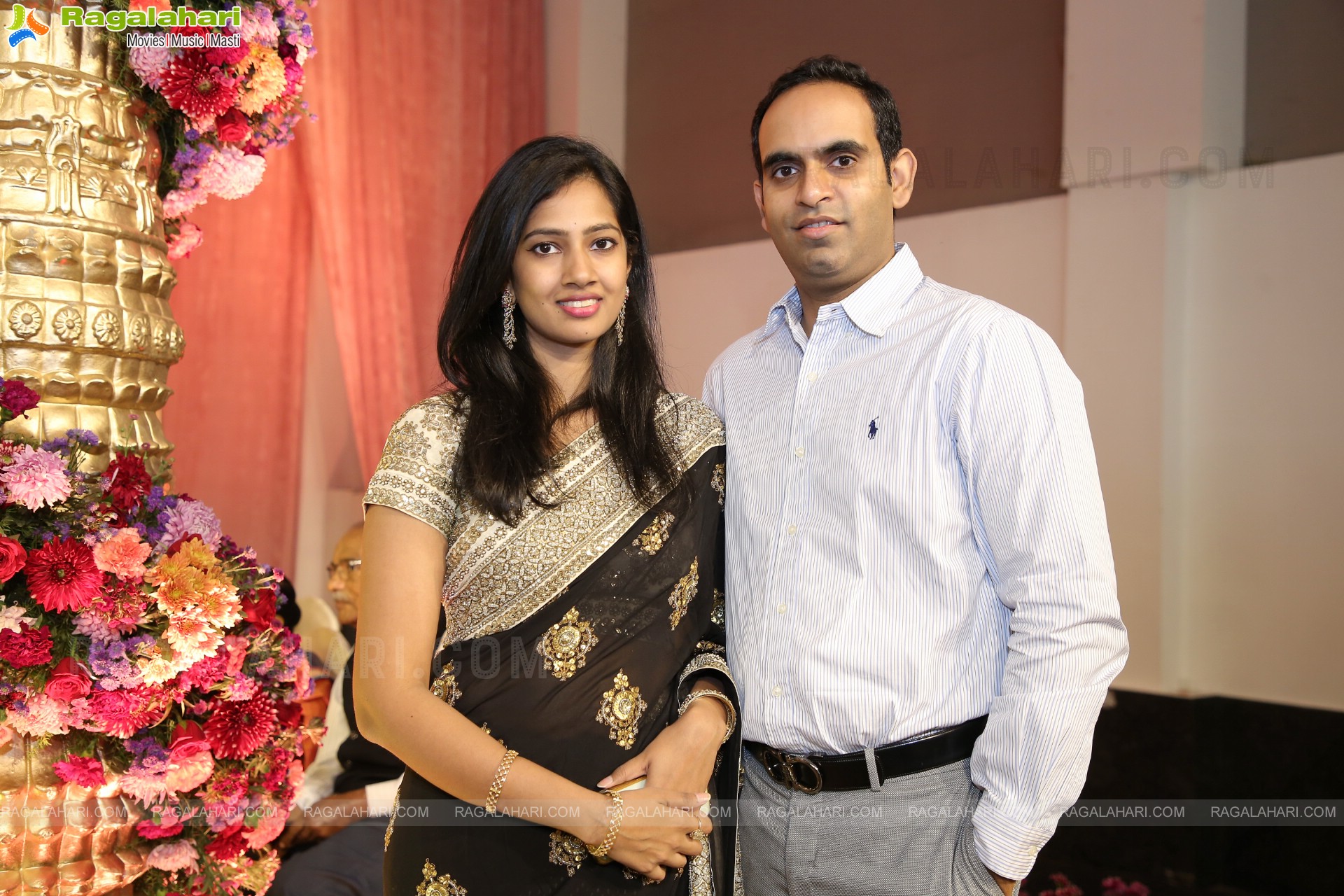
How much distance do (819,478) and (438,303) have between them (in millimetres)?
3423

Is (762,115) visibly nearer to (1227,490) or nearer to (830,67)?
(830,67)

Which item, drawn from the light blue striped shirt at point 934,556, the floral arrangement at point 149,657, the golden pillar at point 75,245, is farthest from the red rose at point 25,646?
the light blue striped shirt at point 934,556

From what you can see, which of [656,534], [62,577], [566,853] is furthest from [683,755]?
[62,577]

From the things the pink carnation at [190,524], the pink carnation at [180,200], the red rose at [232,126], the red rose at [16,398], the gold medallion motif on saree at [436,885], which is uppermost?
the red rose at [232,126]

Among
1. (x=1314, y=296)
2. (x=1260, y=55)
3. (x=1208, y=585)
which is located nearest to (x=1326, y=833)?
(x=1208, y=585)

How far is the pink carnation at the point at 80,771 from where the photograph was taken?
142 cm

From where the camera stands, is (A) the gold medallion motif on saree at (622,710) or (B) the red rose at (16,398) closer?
(B) the red rose at (16,398)

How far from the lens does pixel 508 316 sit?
1.69m

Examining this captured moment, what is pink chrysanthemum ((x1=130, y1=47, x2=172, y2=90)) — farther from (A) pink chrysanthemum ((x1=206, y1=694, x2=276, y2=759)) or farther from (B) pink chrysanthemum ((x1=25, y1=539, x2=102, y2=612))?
(A) pink chrysanthemum ((x1=206, y1=694, x2=276, y2=759))

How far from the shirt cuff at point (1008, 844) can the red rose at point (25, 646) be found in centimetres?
124

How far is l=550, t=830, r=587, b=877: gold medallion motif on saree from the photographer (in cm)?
154

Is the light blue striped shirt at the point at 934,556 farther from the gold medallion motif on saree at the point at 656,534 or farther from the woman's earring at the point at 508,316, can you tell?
the woman's earring at the point at 508,316

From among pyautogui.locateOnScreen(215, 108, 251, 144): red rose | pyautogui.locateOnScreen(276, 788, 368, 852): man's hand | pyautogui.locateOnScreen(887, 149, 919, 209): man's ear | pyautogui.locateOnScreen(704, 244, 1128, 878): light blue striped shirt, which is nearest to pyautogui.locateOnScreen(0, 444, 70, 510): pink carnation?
pyautogui.locateOnScreen(215, 108, 251, 144): red rose

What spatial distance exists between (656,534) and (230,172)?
91 centimetres
